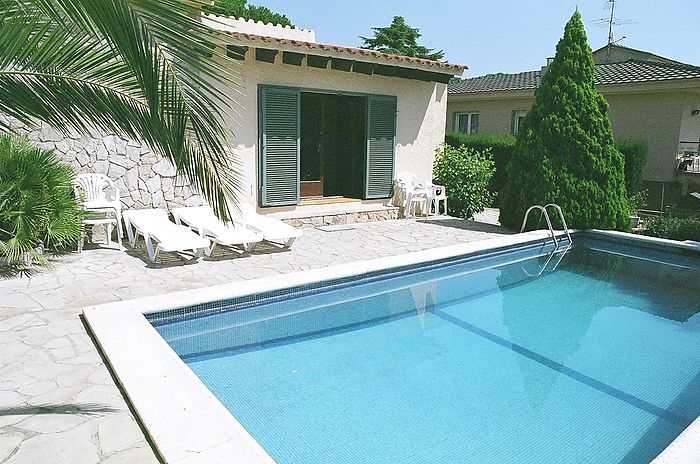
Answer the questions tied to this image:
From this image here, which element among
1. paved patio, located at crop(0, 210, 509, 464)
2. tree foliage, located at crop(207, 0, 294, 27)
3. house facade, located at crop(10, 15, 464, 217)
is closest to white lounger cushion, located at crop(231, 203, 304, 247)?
paved patio, located at crop(0, 210, 509, 464)

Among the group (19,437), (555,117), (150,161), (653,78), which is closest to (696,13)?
(653,78)

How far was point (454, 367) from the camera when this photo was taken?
6.02 metres

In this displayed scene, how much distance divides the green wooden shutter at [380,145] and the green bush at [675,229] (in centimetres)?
644

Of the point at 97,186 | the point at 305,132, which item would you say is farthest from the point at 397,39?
the point at 97,186

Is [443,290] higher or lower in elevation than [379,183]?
lower

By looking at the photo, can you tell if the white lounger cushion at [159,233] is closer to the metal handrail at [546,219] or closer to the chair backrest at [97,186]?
the chair backrest at [97,186]

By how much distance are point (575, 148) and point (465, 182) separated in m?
3.09

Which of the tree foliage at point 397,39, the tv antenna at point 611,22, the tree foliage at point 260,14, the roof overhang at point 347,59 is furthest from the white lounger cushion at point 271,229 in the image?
the tree foliage at point 397,39

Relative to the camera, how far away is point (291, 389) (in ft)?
17.3

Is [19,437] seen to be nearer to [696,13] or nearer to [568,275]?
[568,275]

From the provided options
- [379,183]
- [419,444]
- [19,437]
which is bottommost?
[419,444]

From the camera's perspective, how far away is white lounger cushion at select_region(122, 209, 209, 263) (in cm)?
827

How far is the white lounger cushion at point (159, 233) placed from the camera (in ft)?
27.1

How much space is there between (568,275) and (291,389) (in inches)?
265
